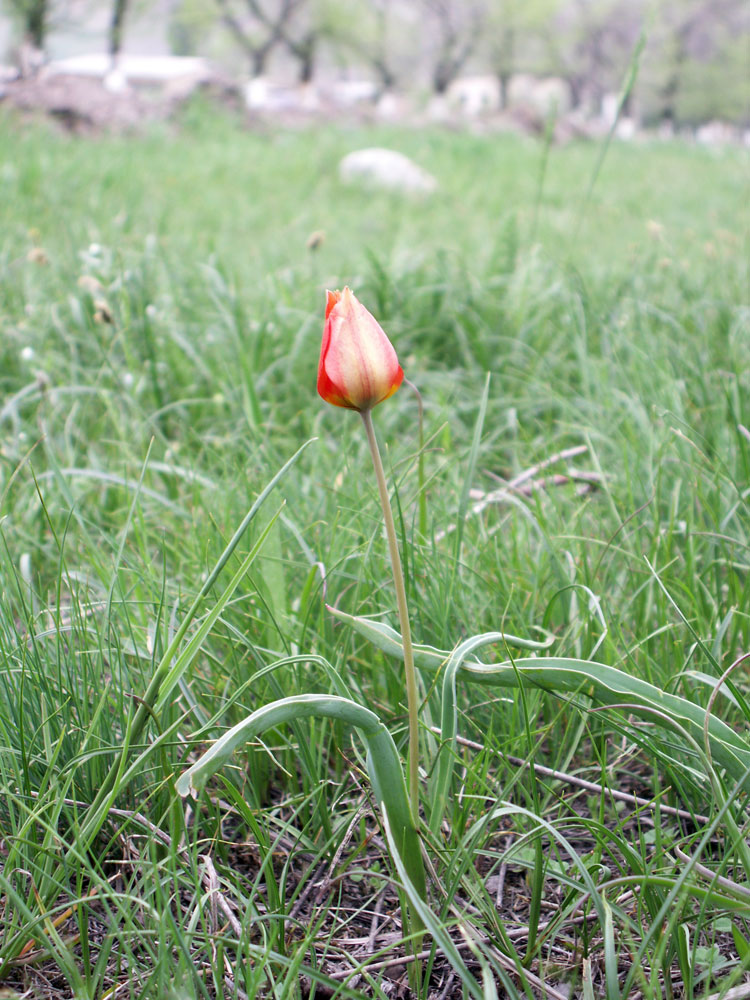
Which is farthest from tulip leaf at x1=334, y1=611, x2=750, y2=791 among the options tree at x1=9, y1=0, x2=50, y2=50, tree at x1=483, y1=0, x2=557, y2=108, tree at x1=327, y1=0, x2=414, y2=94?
tree at x1=483, y1=0, x2=557, y2=108

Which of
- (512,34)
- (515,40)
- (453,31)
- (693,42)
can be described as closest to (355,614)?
(453,31)

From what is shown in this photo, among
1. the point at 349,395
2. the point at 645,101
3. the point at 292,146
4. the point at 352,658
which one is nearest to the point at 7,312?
the point at 352,658

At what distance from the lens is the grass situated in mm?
690

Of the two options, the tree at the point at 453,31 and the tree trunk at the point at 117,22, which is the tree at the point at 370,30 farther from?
the tree trunk at the point at 117,22

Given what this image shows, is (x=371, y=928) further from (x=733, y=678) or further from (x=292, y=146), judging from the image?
(x=292, y=146)

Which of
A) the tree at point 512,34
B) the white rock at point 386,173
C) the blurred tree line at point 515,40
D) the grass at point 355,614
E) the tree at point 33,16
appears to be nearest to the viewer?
the grass at point 355,614

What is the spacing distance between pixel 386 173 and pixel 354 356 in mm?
5772

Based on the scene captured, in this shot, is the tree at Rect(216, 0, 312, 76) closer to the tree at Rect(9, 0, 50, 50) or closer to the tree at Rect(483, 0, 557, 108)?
the tree at Rect(483, 0, 557, 108)

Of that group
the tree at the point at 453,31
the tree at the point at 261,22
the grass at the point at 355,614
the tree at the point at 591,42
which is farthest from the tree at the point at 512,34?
the grass at the point at 355,614

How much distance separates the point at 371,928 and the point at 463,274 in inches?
80.8

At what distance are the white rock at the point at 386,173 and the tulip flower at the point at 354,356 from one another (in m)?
5.51

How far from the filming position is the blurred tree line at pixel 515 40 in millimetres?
29484

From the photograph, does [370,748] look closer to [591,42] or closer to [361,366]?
[361,366]

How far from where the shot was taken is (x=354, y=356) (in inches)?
23.1
